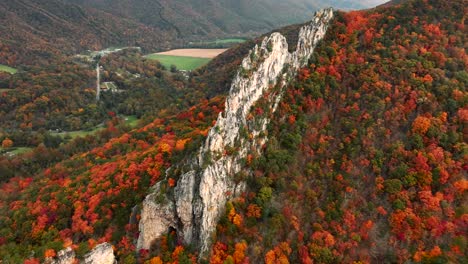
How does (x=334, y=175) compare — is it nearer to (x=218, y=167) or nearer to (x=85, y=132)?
(x=218, y=167)

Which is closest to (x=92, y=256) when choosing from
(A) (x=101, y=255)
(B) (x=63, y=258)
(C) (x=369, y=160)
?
(A) (x=101, y=255)

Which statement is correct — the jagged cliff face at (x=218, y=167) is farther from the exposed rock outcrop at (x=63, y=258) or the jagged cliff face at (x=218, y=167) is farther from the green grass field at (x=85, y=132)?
the green grass field at (x=85, y=132)

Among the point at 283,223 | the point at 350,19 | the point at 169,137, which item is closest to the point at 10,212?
the point at 169,137

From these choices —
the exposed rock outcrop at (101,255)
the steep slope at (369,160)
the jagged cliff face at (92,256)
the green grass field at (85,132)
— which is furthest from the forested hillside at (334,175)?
the green grass field at (85,132)

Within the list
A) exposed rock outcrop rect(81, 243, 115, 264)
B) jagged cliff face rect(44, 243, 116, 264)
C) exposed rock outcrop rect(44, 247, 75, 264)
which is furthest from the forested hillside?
exposed rock outcrop rect(81, 243, 115, 264)

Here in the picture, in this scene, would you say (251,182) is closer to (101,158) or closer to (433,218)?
(433,218)

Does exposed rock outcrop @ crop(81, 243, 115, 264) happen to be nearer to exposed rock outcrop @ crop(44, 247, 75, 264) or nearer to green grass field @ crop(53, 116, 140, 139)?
exposed rock outcrop @ crop(44, 247, 75, 264)
